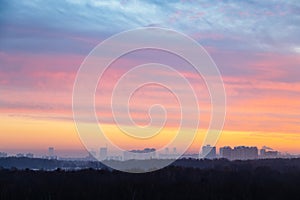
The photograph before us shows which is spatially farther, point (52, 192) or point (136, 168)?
point (136, 168)

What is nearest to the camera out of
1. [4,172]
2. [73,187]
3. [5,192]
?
[5,192]

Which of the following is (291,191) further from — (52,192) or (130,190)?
(52,192)

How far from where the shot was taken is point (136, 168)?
58500mm

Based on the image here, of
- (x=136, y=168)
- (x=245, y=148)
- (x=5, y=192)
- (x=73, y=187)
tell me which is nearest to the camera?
(x=5, y=192)

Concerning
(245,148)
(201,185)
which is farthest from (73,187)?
(245,148)

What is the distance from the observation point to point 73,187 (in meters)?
37.4

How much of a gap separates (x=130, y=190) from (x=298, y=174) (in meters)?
21.5

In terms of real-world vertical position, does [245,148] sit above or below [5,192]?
above

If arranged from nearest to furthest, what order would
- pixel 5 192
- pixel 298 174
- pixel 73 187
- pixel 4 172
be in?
pixel 5 192, pixel 73 187, pixel 4 172, pixel 298 174

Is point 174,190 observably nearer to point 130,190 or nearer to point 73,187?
point 130,190

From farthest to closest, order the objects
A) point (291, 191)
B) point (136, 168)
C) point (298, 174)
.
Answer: point (136, 168) → point (298, 174) → point (291, 191)

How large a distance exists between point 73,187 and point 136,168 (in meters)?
21.5

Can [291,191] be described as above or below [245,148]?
below

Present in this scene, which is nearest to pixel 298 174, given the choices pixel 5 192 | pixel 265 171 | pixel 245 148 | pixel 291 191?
pixel 265 171
